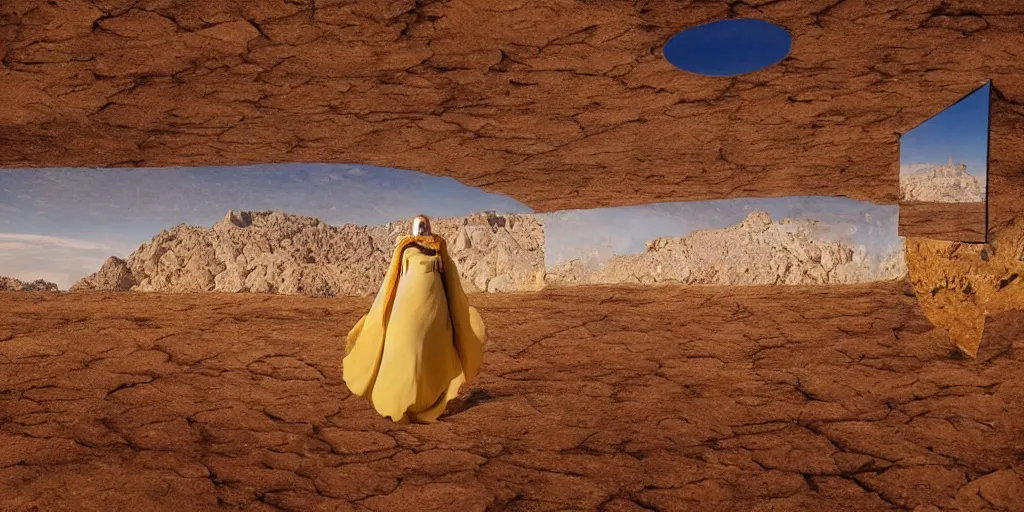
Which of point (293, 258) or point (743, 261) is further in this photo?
point (293, 258)

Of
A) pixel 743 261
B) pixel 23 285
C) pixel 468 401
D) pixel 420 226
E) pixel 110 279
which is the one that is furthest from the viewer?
pixel 23 285

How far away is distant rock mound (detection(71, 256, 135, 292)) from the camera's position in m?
5.09

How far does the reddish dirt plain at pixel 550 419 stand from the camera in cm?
165

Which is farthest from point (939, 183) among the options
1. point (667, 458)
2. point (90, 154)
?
point (90, 154)

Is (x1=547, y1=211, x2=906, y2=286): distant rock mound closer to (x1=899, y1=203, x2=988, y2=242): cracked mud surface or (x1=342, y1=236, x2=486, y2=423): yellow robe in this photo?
(x1=899, y1=203, x2=988, y2=242): cracked mud surface

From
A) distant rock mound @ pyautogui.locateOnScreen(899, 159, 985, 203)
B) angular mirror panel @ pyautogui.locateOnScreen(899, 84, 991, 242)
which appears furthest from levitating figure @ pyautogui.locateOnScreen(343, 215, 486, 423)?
distant rock mound @ pyautogui.locateOnScreen(899, 159, 985, 203)

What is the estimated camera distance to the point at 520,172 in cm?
442

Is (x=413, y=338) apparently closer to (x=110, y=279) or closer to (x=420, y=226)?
(x=420, y=226)

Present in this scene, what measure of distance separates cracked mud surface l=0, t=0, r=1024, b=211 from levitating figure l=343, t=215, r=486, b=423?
3.21 feet

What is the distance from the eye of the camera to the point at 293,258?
16.9 feet

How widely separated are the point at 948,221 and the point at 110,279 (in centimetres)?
581

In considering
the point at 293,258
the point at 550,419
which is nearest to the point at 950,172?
the point at 550,419

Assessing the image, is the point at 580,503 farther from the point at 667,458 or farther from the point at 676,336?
the point at 676,336

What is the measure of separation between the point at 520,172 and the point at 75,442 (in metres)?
3.05
